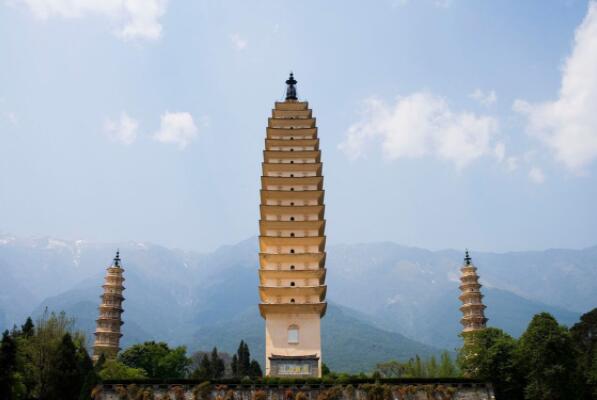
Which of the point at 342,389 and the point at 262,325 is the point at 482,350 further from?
the point at 262,325

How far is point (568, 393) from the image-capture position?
28.9 meters

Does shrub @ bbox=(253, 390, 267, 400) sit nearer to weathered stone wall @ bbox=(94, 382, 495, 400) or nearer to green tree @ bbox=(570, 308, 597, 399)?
weathered stone wall @ bbox=(94, 382, 495, 400)

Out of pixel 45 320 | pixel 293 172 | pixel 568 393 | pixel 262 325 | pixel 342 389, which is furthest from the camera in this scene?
pixel 262 325

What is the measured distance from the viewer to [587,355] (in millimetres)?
34875

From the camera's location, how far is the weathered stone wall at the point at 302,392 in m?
30.6

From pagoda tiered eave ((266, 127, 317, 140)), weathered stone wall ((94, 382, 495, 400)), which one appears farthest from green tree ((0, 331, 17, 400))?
pagoda tiered eave ((266, 127, 317, 140))

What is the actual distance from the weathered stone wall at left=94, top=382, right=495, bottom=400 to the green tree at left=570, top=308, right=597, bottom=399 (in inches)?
198

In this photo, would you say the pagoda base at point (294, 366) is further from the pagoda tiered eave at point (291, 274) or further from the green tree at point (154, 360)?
the green tree at point (154, 360)

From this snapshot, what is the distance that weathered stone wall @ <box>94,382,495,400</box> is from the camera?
30578 millimetres

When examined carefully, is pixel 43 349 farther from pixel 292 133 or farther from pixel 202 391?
pixel 292 133

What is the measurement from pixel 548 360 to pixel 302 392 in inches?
519

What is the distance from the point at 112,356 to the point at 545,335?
116ft

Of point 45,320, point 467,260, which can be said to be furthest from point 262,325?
point 45,320

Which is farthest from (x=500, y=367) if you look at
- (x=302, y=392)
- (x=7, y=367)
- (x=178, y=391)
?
(x=7, y=367)
